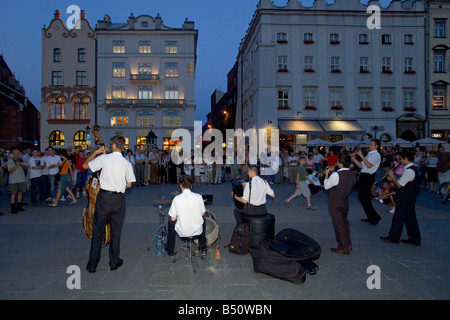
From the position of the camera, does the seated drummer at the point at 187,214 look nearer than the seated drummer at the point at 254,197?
Yes

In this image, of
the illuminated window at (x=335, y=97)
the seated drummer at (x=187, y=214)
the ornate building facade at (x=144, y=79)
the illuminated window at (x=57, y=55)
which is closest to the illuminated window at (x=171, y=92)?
the ornate building facade at (x=144, y=79)

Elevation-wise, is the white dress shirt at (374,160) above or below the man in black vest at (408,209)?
above

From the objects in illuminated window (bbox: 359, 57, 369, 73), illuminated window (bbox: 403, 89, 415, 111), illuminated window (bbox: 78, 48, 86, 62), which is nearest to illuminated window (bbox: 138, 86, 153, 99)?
illuminated window (bbox: 78, 48, 86, 62)

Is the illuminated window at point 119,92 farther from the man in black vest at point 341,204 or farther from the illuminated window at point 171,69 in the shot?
the man in black vest at point 341,204

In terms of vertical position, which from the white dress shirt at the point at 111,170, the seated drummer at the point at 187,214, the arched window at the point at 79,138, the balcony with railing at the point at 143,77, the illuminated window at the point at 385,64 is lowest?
the seated drummer at the point at 187,214

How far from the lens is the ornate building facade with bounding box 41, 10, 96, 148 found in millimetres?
39875

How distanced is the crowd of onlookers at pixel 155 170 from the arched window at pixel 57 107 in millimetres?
25045

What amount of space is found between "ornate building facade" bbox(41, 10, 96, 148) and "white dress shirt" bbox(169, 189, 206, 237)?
38.7 metres

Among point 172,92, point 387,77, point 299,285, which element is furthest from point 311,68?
point 299,285

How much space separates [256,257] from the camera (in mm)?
4914

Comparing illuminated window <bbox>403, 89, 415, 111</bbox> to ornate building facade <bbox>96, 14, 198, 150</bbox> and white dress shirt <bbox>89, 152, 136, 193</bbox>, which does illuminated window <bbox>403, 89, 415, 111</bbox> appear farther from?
white dress shirt <bbox>89, 152, 136, 193</bbox>

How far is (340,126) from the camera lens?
94.6ft

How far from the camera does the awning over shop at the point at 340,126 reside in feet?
92.1
